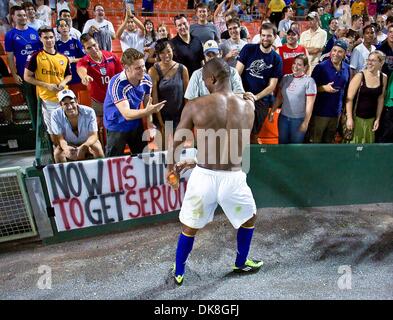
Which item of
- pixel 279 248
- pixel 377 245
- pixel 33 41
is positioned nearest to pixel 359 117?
pixel 377 245

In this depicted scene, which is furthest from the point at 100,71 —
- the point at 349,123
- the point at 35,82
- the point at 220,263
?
the point at 349,123

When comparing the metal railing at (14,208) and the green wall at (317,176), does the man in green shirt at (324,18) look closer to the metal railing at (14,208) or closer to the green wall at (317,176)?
the green wall at (317,176)

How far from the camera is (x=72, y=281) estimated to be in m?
3.64

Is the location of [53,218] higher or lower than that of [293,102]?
lower

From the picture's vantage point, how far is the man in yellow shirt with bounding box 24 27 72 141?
507 centimetres

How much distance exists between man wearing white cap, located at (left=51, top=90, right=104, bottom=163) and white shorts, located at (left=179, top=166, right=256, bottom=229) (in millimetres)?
1619

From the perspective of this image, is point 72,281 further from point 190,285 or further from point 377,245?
point 377,245

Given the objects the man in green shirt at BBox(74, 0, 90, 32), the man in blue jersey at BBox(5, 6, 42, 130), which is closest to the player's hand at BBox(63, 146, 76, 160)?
the man in blue jersey at BBox(5, 6, 42, 130)

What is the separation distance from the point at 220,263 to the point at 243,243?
0.45 m

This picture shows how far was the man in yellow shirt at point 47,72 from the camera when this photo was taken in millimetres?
5074

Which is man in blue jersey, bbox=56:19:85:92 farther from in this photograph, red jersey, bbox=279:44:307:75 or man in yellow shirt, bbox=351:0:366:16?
man in yellow shirt, bbox=351:0:366:16

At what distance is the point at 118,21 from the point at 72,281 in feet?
31.3

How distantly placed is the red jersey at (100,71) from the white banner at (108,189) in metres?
1.48

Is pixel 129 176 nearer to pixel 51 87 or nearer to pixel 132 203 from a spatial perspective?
pixel 132 203
